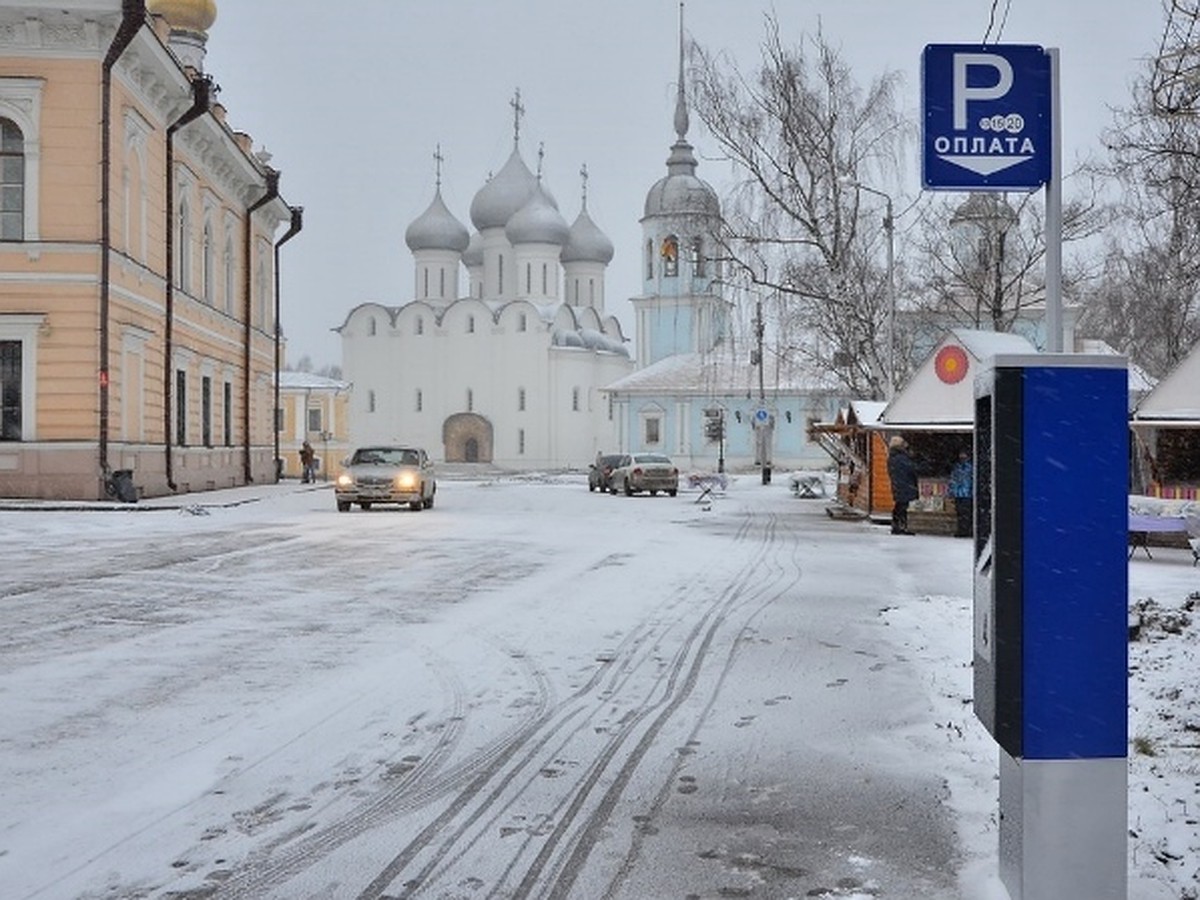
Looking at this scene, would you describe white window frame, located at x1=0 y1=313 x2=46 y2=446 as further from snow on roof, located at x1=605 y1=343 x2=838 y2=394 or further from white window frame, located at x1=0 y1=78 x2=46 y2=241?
snow on roof, located at x1=605 y1=343 x2=838 y2=394

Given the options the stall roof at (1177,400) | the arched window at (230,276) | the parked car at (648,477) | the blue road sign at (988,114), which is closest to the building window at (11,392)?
the arched window at (230,276)

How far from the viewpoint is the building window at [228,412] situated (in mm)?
39844

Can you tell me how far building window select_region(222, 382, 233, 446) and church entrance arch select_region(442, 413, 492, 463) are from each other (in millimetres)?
41775

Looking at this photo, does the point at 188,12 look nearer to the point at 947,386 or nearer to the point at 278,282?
the point at 278,282

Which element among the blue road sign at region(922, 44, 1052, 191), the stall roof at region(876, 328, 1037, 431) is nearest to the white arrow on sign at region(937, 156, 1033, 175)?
the blue road sign at region(922, 44, 1052, 191)

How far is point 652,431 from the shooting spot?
76.5m

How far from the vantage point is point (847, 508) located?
29359 millimetres

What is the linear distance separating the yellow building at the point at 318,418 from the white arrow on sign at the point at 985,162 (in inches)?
2758

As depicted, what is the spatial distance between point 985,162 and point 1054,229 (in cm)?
74

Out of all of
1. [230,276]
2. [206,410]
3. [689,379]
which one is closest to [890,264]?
[206,410]

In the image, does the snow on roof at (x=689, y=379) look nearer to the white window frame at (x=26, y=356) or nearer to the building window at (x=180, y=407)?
the building window at (x=180, y=407)

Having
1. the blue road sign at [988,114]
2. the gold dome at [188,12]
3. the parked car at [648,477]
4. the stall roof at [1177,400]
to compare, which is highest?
the gold dome at [188,12]

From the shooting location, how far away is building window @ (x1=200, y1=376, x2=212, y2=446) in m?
36.9

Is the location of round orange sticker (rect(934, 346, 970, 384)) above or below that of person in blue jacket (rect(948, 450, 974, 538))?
above
